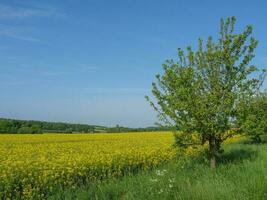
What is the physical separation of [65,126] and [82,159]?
2385 inches

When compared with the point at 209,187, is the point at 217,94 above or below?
above

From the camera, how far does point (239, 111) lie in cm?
1261

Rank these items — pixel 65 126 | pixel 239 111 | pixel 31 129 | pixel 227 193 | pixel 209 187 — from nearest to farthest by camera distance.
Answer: pixel 227 193 → pixel 209 187 → pixel 239 111 → pixel 31 129 → pixel 65 126

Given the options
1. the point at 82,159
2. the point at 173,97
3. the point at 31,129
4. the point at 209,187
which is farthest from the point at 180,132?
the point at 31,129

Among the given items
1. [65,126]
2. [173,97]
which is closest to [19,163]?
[173,97]

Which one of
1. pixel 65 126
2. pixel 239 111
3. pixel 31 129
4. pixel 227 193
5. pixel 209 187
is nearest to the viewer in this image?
pixel 227 193

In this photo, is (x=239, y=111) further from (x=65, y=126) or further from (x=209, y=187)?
(x=65, y=126)

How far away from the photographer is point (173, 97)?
500 inches

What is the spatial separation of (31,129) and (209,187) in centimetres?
4581

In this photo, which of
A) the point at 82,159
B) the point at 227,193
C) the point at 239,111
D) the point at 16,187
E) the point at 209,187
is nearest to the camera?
the point at 227,193

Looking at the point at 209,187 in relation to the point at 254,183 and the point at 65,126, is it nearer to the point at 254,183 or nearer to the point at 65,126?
the point at 254,183

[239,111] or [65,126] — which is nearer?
[239,111]

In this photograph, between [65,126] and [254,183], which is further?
[65,126]

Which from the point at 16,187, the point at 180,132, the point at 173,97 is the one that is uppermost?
the point at 173,97
